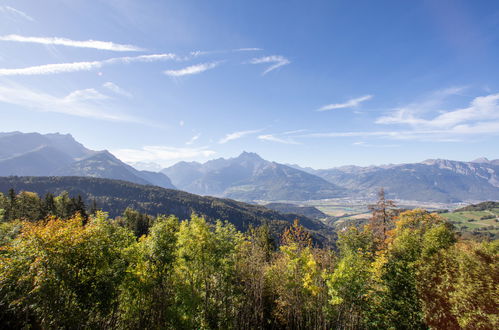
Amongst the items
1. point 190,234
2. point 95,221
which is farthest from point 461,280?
point 95,221

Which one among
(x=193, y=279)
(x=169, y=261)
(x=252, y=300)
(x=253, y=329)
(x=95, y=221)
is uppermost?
(x=95, y=221)

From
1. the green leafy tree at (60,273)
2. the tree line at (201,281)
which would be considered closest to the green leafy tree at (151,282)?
the tree line at (201,281)

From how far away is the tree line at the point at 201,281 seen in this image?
14.5m

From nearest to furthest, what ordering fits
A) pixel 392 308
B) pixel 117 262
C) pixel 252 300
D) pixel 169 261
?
pixel 117 262 → pixel 169 261 → pixel 392 308 → pixel 252 300

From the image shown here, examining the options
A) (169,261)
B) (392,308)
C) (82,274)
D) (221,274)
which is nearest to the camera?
(82,274)

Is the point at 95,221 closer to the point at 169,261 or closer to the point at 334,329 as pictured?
the point at 169,261

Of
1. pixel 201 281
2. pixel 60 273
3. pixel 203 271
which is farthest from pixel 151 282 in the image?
pixel 60 273

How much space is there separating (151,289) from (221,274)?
23.0ft

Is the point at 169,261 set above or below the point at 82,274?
below

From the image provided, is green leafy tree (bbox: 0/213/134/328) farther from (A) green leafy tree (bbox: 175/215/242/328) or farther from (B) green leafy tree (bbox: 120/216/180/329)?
(A) green leafy tree (bbox: 175/215/242/328)

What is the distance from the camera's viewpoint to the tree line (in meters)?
14.5

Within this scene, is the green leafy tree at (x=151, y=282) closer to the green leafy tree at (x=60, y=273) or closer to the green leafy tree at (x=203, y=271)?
the green leafy tree at (x=203, y=271)

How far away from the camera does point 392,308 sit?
75.9ft

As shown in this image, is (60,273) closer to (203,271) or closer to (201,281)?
(203,271)
